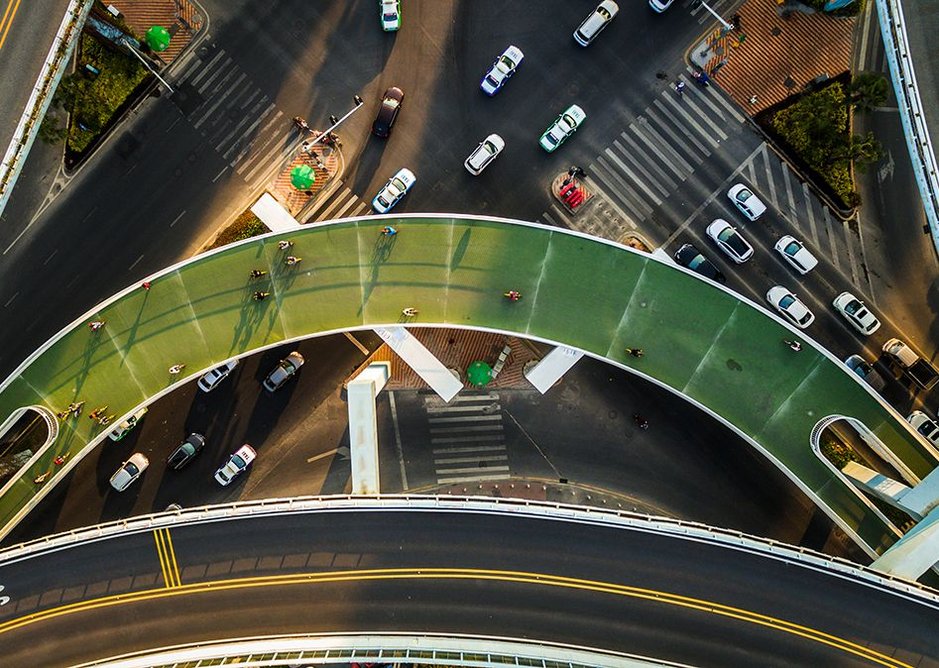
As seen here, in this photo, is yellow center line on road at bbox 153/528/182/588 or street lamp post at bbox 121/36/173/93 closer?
yellow center line on road at bbox 153/528/182/588

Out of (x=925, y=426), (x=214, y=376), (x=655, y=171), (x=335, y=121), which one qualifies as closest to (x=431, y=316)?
(x=335, y=121)

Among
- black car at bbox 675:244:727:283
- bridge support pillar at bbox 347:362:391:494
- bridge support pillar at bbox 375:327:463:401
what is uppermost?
black car at bbox 675:244:727:283

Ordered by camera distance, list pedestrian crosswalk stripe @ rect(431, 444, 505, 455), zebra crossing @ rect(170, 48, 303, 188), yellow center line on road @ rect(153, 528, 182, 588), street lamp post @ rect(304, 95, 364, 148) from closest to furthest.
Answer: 1. yellow center line on road @ rect(153, 528, 182, 588)
2. street lamp post @ rect(304, 95, 364, 148)
3. zebra crossing @ rect(170, 48, 303, 188)
4. pedestrian crosswalk stripe @ rect(431, 444, 505, 455)

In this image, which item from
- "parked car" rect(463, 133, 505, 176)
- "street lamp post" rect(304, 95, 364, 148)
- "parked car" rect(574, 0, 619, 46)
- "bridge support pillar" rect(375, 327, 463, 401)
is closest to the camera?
"parked car" rect(574, 0, 619, 46)

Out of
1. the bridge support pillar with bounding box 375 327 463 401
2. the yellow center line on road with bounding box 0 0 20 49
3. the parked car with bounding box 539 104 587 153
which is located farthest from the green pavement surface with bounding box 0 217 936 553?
the yellow center line on road with bounding box 0 0 20 49

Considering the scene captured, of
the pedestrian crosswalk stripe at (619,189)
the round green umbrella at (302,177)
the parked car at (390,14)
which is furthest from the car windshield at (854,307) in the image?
the round green umbrella at (302,177)

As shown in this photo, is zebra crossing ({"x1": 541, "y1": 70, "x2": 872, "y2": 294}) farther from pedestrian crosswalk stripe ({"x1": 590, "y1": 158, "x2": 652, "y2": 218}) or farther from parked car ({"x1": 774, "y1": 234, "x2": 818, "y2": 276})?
parked car ({"x1": 774, "y1": 234, "x2": 818, "y2": 276})
